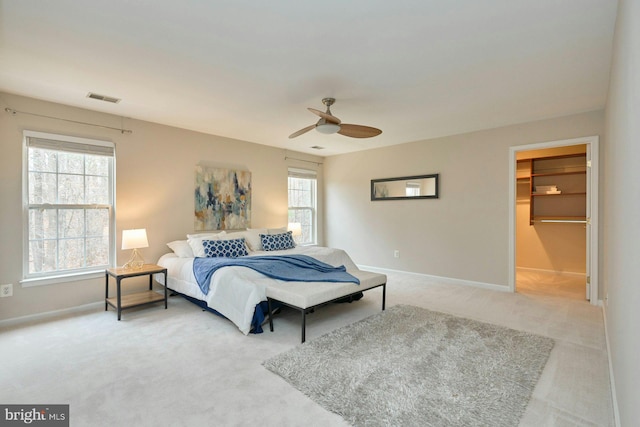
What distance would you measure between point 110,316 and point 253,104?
2.98 metres

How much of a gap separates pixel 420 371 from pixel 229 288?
203 centimetres

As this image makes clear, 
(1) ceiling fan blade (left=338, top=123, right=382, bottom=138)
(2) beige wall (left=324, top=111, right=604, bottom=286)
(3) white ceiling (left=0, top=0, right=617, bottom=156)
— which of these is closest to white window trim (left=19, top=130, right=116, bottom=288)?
(3) white ceiling (left=0, top=0, right=617, bottom=156)

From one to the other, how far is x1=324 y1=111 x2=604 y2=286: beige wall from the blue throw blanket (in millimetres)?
2207

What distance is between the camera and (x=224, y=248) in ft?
14.4

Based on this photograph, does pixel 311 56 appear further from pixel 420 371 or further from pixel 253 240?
pixel 253 240

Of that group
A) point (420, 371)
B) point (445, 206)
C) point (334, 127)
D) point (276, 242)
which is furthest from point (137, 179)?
point (445, 206)

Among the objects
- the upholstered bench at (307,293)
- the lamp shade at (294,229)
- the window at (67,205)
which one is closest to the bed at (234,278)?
the upholstered bench at (307,293)

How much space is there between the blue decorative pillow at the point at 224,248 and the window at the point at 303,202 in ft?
6.38

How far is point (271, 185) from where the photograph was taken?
598 centimetres

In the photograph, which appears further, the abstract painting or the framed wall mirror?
the framed wall mirror

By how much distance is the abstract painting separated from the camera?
4.95 m

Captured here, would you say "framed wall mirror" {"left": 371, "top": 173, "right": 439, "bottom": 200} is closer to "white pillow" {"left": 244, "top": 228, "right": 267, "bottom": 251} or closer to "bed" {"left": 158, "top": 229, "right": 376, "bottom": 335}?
"bed" {"left": 158, "top": 229, "right": 376, "bottom": 335}

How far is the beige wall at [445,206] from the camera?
15.2 feet

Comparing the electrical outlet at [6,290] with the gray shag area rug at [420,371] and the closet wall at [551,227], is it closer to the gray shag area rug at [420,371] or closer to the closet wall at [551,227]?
the gray shag area rug at [420,371]
